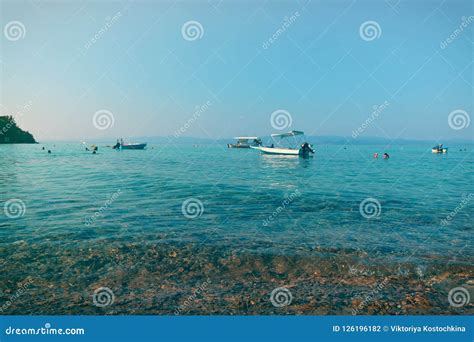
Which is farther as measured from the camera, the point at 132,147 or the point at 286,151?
the point at 132,147

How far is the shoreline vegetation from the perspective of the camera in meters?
6.51

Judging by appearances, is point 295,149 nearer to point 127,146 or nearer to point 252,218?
point 252,218

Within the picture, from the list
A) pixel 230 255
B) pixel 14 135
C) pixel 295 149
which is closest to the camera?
pixel 230 255

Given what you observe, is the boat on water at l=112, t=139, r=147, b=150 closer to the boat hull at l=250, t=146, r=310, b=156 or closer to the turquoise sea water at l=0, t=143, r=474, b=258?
the boat hull at l=250, t=146, r=310, b=156

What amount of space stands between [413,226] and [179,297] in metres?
10.8

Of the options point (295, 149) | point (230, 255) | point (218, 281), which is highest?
point (295, 149)

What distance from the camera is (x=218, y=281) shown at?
25.3ft

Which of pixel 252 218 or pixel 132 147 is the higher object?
pixel 132 147

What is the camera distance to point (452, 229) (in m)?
12.5

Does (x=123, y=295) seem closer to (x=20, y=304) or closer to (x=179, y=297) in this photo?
(x=179, y=297)

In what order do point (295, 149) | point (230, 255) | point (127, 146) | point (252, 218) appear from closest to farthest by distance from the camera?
point (230, 255) → point (252, 218) → point (295, 149) → point (127, 146)

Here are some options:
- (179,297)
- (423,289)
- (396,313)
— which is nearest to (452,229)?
(423,289)

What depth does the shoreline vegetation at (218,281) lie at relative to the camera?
6508mm

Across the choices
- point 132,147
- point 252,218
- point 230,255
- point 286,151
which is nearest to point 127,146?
point 132,147
